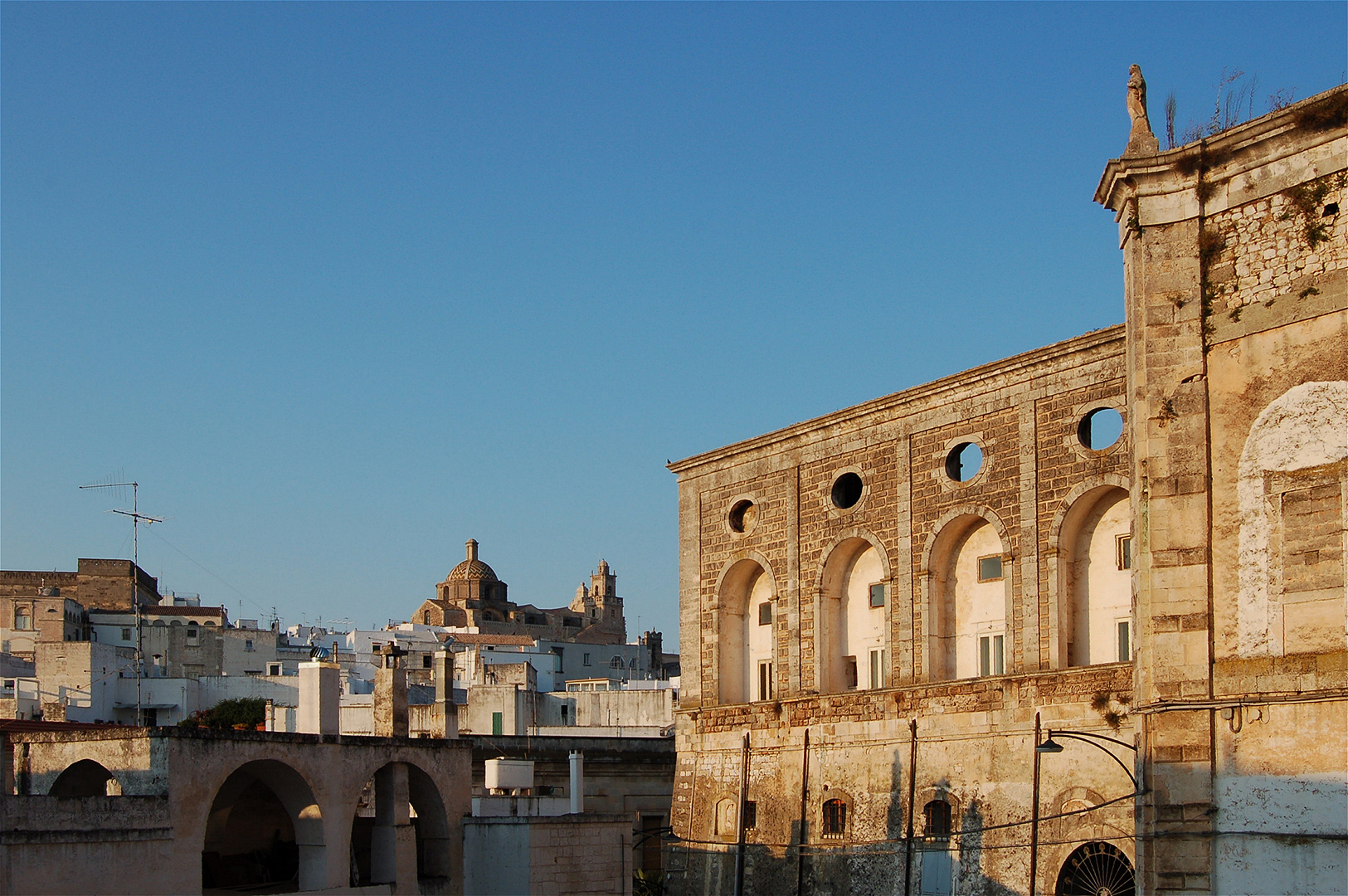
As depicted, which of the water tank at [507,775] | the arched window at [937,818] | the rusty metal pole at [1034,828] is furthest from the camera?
the water tank at [507,775]

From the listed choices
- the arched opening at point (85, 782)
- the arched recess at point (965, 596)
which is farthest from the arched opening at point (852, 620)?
the arched opening at point (85, 782)

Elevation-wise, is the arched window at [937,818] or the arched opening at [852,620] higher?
the arched opening at [852,620]

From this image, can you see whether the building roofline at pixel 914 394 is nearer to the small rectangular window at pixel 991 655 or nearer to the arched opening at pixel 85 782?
the small rectangular window at pixel 991 655

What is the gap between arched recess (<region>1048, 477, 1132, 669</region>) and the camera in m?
24.9

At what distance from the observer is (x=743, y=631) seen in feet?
108

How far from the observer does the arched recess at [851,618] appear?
2947 centimetres

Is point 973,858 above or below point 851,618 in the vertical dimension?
below

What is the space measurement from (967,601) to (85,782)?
1520 cm

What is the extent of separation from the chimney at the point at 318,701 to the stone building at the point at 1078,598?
28.3 feet

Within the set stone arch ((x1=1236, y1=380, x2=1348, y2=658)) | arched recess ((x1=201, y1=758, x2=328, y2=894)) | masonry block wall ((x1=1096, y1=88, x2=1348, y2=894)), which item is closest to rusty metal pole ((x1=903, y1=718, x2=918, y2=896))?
arched recess ((x1=201, y1=758, x2=328, y2=894))

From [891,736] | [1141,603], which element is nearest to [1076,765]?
[891,736]

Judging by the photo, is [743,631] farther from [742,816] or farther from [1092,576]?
[1092,576]

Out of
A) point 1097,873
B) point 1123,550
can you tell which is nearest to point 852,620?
point 1123,550

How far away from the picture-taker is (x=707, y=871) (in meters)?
31.3
